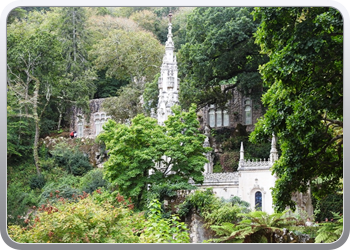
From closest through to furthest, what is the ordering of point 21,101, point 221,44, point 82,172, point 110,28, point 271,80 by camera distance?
point 271,80 → point 21,101 → point 82,172 → point 221,44 → point 110,28

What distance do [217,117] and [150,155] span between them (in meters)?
7.56

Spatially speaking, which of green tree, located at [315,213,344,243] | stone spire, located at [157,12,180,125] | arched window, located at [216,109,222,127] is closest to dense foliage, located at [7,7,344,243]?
green tree, located at [315,213,344,243]

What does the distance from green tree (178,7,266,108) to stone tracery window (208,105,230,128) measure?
43 cm

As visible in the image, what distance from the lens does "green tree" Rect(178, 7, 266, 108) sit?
26297 millimetres

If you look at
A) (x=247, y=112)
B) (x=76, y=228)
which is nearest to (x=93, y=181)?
(x=76, y=228)

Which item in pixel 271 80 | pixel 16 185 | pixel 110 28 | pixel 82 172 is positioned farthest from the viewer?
pixel 110 28

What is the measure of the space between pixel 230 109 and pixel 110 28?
7587mm

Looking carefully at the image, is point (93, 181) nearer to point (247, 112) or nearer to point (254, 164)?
point (254, 164)

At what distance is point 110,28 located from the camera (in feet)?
99.6

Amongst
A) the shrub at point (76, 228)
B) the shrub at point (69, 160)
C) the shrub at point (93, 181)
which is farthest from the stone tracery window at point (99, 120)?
the shrub at point (76, 228)

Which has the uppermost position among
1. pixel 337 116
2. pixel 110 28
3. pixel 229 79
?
pixel 110 28

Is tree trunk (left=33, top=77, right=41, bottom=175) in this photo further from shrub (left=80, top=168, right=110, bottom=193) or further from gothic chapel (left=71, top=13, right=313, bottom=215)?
gothic chapel (left=71, top=13, right=313, bottom=215)

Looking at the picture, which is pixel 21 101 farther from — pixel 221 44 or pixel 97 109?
pixel 221 44

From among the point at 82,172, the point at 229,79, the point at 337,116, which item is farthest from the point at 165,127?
the point at 337,116
